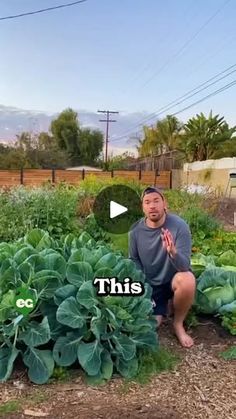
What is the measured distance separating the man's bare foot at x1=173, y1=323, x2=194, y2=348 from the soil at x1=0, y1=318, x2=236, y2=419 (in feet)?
0.40

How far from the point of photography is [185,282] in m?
2.95

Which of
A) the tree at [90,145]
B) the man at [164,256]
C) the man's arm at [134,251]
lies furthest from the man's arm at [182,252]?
the tree at [90,145]

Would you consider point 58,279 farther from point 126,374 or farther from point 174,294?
point 174,294

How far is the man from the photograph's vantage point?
2969 mm

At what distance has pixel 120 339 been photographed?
99.9 inches

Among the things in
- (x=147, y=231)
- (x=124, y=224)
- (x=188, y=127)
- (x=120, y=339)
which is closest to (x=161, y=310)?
(x=147, y=231)

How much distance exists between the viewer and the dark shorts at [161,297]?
10.4 feet

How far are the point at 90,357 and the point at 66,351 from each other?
132mm

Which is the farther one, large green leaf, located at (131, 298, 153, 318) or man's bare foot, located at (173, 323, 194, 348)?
man's bare foot, located at (173, 323, 194, 348)

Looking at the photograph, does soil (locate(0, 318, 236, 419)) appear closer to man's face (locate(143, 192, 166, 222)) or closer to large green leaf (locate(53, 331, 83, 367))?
large green leaf (locate(53, 331, 83, 367))

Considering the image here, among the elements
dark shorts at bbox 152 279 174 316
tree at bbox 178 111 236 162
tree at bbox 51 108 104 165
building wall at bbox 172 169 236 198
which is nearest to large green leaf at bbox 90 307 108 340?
dark shorts at bbox 152 279 174 316

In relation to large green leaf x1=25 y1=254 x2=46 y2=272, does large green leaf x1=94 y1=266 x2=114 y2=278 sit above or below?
below

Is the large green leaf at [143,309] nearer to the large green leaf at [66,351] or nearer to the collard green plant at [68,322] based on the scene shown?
the collard green plant at [68,322]

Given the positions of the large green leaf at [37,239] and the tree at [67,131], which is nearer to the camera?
the large green leaf at [37,239]
